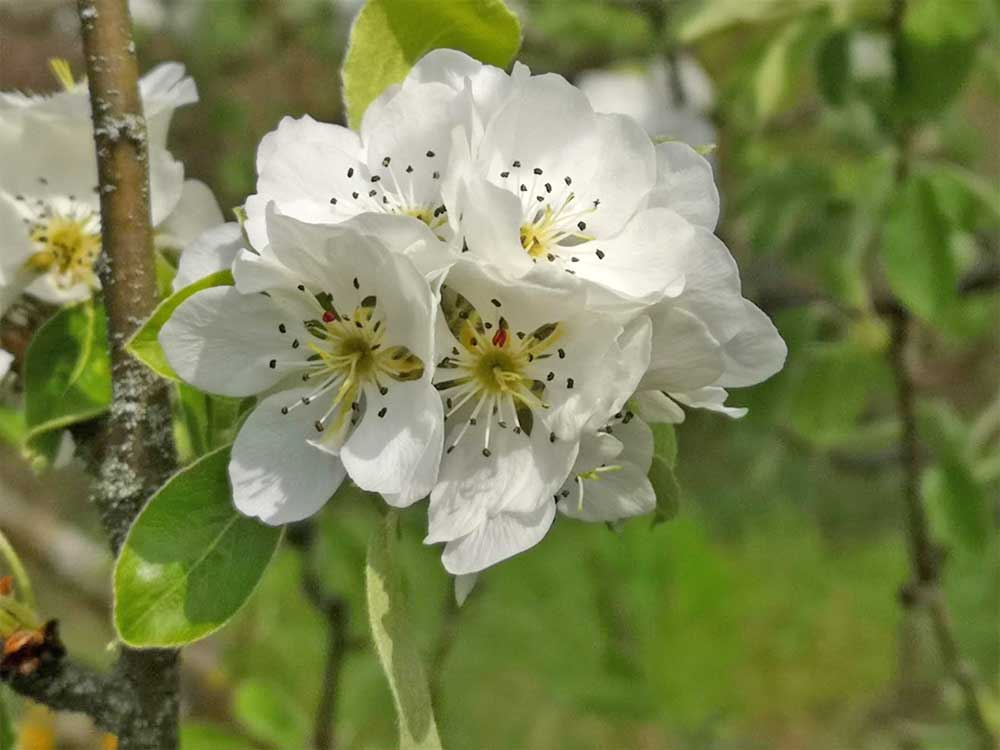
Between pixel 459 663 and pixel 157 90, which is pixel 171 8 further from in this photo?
pixel 157 90

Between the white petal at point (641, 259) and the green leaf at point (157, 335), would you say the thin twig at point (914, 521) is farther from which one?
the green leaf at point (157, 335)

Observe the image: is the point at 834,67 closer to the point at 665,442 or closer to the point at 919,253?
the point at 919,253

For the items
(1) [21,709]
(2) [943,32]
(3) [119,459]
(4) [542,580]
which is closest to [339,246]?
(3) [119,459]

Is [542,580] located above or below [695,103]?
below

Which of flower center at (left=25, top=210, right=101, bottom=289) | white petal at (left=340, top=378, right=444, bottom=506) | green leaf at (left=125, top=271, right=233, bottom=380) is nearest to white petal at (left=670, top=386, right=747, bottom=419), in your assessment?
white petal at (left=340, top=378, right=444, bottom=506)

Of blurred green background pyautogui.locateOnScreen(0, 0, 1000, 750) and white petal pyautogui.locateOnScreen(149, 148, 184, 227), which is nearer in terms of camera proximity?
white petal pyautogui.locateOnScreen(149, 148, 184, 227)

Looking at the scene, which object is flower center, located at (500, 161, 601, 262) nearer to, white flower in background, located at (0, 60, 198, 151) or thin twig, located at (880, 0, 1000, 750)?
white flower in background, located at (0, 60, 198, 151)

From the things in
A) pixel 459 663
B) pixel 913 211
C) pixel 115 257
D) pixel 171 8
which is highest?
pixel 115 257
